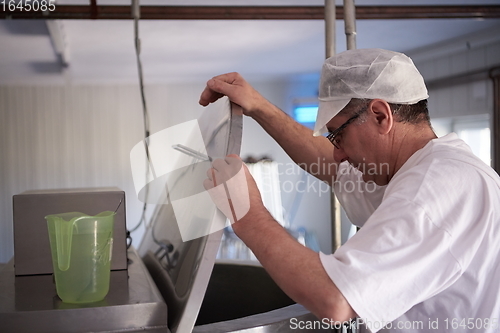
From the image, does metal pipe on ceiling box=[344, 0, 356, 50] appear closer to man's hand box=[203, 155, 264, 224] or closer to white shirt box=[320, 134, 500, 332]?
white shirt box=[320, 134, 500, 332]

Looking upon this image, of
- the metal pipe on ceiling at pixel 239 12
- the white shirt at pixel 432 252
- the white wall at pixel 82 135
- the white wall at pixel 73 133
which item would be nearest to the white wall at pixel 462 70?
the white wall at pixel 82 135

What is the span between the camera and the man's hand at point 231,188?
3.07ft

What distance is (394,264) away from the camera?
0.81 metres

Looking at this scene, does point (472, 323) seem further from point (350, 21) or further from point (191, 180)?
point (350, 21)

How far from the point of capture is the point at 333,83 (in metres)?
1.06

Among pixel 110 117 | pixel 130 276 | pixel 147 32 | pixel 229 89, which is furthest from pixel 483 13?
pixel 110 117

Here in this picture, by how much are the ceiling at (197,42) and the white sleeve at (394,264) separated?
2962 mm

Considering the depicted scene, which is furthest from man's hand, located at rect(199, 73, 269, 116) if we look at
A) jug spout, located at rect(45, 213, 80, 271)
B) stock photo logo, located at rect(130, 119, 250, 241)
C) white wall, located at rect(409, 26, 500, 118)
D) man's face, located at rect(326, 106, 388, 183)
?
white wall, located at rect(409, 26, 500, 118)

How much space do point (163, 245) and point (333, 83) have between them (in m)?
0.63

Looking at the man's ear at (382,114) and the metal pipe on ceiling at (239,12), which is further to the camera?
the metal pipe on ceiling at (239,12)

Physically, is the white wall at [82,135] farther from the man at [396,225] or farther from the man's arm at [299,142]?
the man at [396,225]

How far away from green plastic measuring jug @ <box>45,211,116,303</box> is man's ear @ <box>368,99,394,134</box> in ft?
1.93

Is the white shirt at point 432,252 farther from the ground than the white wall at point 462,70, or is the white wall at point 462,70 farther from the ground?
the white wall at point 462,70

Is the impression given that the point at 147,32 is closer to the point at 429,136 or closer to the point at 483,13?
the point at 483,13
